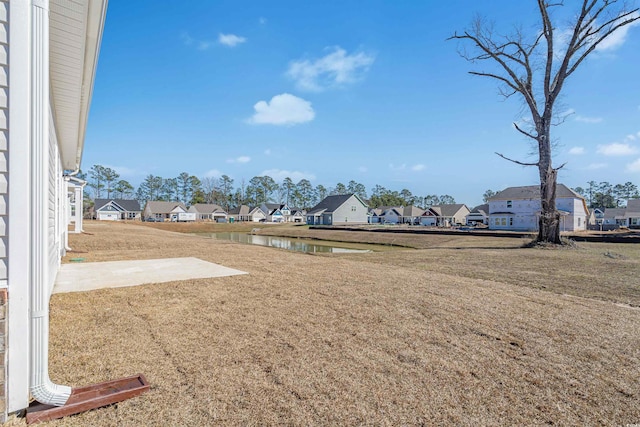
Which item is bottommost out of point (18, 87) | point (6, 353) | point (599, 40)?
point (6, 353)

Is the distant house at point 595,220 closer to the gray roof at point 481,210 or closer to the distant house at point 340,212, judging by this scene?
the gray roof at point 481,210

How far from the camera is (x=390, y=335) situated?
11.9ft

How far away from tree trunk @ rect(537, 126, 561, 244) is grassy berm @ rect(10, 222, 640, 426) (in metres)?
10.1

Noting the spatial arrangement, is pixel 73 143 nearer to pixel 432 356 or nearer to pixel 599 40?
pixel 432 356

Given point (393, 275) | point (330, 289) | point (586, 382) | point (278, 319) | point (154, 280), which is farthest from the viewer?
point (393, 275)

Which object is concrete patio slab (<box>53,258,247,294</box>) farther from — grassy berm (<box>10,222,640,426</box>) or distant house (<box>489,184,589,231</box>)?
distant house (<box>489,184,589,231</box>)

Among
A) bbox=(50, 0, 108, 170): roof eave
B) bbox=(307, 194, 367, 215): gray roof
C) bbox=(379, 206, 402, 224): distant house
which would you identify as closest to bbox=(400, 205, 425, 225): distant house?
bbox=(379, 206, 402, 224): distant house

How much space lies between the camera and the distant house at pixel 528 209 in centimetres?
3177

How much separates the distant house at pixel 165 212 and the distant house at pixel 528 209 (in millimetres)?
51574

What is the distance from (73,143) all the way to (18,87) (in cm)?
857

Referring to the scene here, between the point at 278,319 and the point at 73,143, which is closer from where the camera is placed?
the point at 278,319

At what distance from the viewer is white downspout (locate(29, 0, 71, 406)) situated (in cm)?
220

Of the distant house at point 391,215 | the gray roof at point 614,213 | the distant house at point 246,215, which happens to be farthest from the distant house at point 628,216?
the distant house at point 246,215

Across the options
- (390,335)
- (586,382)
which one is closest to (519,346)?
(586,382)
